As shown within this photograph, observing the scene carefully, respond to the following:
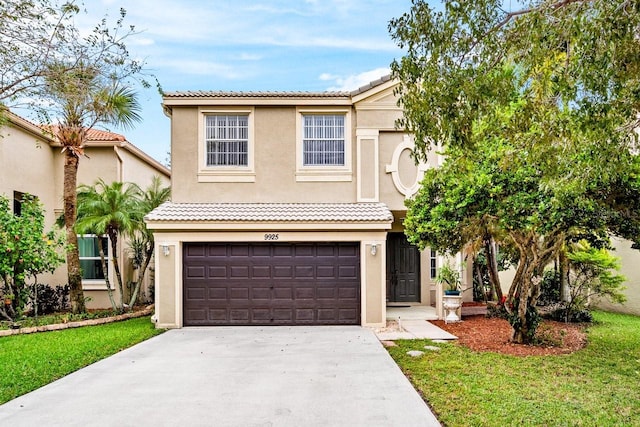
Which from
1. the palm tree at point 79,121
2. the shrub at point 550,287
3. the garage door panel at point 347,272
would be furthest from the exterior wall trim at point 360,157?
the palm tree at point 79,121

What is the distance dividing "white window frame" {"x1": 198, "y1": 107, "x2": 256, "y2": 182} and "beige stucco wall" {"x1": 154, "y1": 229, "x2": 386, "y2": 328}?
76.5 inches

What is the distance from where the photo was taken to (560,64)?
19.2ft

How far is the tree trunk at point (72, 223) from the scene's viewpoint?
13898 mm

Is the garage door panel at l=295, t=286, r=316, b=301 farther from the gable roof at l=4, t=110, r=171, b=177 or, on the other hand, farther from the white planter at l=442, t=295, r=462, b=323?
the gable roof at l=4, t=110, r=171, b=177

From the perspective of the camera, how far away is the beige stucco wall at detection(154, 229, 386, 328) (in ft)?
40.9

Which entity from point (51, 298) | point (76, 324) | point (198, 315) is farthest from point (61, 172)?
point (198, 315)

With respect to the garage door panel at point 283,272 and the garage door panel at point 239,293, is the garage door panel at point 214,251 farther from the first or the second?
the garage door panel at point 283,272

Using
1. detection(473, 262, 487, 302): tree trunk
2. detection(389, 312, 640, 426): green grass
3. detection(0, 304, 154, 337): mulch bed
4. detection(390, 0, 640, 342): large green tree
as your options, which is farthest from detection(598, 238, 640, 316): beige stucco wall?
detection(0, 304, 154, 337): mulch bed

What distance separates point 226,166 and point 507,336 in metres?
8.84

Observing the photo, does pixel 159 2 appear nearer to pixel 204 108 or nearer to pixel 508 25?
pixel 204 108

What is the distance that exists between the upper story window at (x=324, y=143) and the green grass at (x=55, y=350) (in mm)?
6556

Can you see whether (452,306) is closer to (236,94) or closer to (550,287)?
(550,287)

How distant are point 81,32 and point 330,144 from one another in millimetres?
7016

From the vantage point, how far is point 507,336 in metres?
10.9
